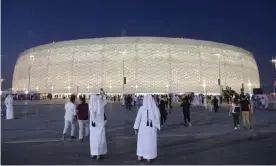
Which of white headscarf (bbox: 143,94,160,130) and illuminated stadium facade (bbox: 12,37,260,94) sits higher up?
illuminated stadium facade (bbox: 12,37,260,94)

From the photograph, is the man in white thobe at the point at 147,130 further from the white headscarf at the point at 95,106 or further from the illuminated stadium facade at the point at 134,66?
the illuminated stadium facade at the point at 134,66

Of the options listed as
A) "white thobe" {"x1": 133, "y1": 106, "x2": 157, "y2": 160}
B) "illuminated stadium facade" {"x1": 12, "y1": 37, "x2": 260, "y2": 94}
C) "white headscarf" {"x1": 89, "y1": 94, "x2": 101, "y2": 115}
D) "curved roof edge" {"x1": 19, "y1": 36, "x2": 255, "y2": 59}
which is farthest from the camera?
"curved roof edge" {"x1": 19, "y1": 36, "x2": 255, "y2": 59}

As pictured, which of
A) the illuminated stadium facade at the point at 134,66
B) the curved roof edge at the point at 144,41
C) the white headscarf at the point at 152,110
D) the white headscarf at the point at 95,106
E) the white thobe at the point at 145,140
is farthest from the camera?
the curved roof edge at the point at 144,41

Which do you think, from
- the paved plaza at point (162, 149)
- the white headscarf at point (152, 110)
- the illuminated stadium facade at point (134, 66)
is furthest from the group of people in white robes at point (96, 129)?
the illuminated stadium facade at point (134, 66)

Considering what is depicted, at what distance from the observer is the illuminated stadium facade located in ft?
229

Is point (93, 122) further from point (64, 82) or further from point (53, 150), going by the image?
point (64, 82)

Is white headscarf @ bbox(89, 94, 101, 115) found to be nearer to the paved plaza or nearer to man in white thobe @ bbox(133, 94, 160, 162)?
man in white thobe @ bbox(133, 94, 160, 162)

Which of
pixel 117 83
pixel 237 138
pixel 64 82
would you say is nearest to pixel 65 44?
pixel 64 82

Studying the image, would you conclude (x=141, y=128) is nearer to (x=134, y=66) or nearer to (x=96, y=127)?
(x=96, y=127)

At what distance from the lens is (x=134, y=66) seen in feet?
229

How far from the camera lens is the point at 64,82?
240 feet

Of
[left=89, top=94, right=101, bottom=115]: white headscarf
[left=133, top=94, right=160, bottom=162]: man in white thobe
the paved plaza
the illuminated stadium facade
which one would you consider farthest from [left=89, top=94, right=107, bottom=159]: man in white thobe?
the illuminated stadium facade

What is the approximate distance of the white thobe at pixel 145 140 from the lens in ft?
23.0

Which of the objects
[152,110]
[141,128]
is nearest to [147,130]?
[141,128]
